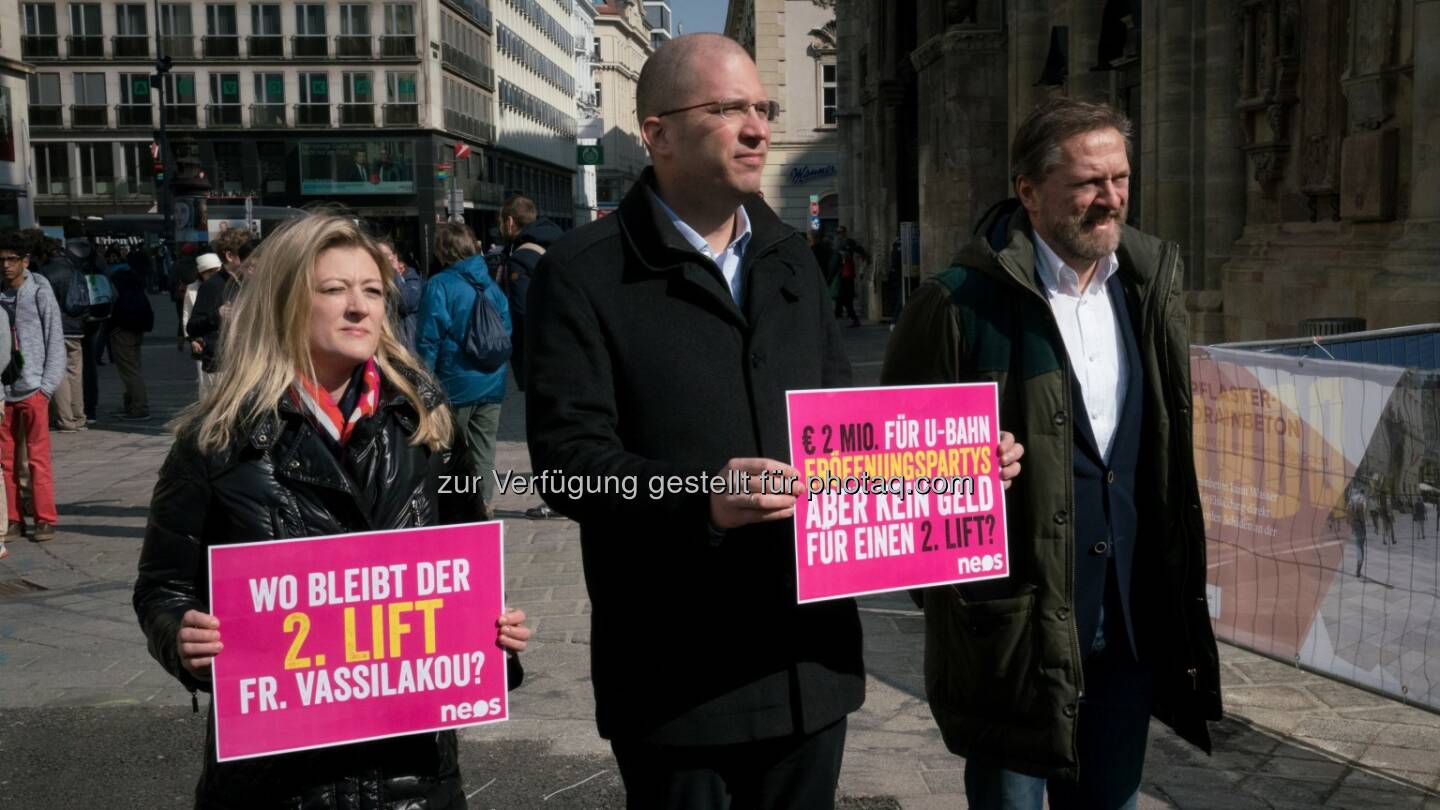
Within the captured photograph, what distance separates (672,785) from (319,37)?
74978mm

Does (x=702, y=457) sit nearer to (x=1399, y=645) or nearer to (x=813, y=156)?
(x=1399, y=645)

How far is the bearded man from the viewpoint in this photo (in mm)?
3250

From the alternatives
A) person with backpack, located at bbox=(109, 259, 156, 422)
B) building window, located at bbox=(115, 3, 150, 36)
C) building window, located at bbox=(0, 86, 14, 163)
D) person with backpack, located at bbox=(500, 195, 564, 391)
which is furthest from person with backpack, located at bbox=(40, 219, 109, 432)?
building window, located at bbox=(115, 3, 150, 36)

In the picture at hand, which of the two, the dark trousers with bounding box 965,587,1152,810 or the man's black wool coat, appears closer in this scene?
the man's black wool coat

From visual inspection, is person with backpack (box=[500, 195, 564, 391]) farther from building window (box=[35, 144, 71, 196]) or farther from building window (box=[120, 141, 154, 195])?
building window (box=[35, 144, 71, 196])

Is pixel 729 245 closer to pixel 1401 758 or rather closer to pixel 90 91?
pixel 1401 758

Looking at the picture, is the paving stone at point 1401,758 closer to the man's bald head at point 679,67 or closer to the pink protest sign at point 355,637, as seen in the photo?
the pink protest sign at point 355,637

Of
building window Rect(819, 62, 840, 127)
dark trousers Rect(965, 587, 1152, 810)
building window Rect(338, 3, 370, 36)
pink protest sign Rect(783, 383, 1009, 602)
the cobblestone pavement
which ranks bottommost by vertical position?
the cobblestone pavement

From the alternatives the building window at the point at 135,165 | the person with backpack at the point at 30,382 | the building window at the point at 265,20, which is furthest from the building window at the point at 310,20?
the person with backpack at the point at 30,382

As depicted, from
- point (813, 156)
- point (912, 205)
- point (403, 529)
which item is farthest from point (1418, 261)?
point (813, 156)

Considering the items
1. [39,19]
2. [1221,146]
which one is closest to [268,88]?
[39,19]

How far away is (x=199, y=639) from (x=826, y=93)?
Answer: 2487 inches

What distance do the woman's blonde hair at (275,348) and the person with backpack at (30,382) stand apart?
26.2 ft

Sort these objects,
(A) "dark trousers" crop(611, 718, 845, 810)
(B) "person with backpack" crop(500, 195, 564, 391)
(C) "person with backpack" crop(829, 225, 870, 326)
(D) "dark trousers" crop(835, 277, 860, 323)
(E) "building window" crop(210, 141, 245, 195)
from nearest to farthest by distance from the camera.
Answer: (A) "dark trousers" crop(611, 718, 845, 810)
(B) "person with backpack" crop(500, 195, 564, 391)
(C) "person with backpack" crop(829, 225, 870, 326)
(D) "dark trousers" crop(835, 277, 860, 323)
(E) "building window" crop(210, 141, 245, 195)
